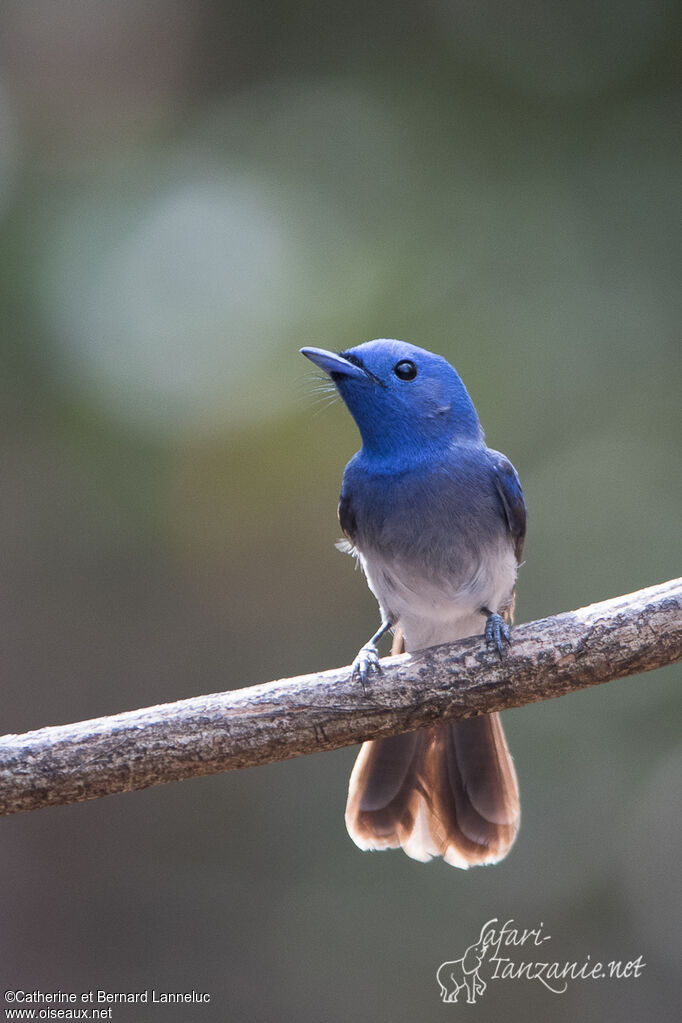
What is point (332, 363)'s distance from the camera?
4199mm

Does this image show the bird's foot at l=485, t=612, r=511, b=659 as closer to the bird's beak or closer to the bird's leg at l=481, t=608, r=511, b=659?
the bird's leg at l=481, t=608, r=511, b=659

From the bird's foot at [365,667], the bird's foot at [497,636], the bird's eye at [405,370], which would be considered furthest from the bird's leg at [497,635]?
the bird's eye at [405,370]

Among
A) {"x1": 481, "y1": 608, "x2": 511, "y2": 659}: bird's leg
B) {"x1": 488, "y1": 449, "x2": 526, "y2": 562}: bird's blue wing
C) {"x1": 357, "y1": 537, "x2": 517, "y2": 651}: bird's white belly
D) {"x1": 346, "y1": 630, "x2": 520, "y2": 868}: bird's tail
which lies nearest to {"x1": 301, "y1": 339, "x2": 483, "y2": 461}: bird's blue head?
{"x1": 488, "y1": 449, "x2": 526, "y2": 562}: bird's blue wing

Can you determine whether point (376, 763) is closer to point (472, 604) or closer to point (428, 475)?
point (472, 604)

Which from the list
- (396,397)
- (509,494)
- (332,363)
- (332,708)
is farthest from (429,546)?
(332,708)

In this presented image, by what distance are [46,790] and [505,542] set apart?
211 centimetres

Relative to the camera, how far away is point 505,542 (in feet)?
14.9

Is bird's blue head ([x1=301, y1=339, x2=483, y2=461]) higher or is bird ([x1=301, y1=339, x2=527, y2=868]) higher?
bird's blue head ([x1=301, y1=339, x2=483, y2=461])

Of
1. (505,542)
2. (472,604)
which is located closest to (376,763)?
(472,604)

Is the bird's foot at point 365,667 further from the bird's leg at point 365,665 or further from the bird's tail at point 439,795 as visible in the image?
the bird's tail at point 439,795

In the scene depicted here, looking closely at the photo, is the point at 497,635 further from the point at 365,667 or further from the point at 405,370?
the point at 405,370

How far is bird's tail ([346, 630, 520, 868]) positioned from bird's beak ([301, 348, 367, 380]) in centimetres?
146

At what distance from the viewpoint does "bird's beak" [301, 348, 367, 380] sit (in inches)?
164

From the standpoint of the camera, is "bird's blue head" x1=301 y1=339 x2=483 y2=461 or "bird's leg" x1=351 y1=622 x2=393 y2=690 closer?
"bird's leg" x1=351 y1=622 x2=393 y2=690
